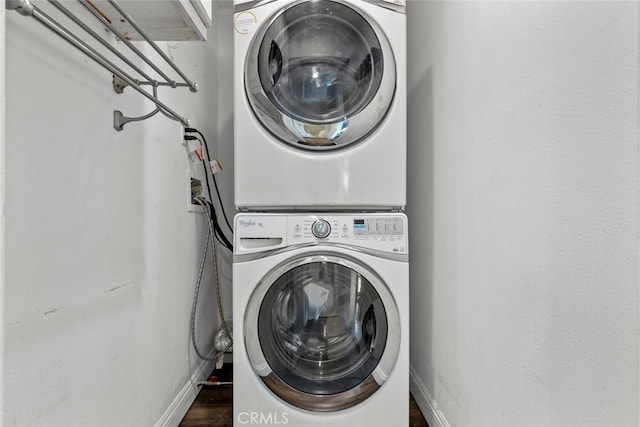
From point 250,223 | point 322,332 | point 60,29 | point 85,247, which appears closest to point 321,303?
point 322,332

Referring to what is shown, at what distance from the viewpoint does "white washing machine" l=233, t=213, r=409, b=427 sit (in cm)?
116

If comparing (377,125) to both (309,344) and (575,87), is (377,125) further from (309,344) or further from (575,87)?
(309,344)

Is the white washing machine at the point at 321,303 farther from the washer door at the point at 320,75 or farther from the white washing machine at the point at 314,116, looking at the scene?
the washer door at the point at 320,75

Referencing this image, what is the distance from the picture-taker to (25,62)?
0.64 m

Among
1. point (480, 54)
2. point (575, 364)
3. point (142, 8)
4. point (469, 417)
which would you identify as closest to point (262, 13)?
point (142, 8)

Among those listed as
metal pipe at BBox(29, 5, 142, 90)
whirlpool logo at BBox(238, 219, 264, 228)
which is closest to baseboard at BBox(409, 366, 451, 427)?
whirlpool logo at BBox(238, 219, 264, 228)

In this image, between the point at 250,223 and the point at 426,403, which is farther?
the point at 426,403

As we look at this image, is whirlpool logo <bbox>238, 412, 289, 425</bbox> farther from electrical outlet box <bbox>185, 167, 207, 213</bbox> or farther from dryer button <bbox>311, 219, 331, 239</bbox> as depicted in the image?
electrical outlet box <bbox>185, 167, 207, 213</bbox>

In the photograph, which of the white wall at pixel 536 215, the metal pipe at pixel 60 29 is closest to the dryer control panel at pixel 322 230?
the white wall at pixel 536 215

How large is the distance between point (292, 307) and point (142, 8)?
0.95 m

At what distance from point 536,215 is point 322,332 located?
789 mm

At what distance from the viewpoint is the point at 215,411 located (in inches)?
54.6

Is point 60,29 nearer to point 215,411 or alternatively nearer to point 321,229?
point 321,229

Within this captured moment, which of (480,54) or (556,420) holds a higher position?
(480,54)
